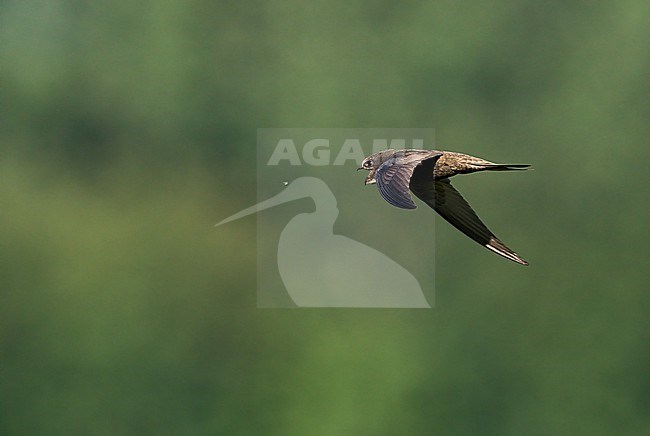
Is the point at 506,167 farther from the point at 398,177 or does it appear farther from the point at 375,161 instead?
the point at 375,161

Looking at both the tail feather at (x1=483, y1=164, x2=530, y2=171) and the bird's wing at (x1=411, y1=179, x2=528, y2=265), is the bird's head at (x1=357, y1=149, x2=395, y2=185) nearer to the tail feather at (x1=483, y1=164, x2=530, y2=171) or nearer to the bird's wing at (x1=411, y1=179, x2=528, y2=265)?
the bird's wing at (x1=411, y1=179, x2=528, y2=265)

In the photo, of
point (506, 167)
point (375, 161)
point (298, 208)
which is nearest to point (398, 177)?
point (506, 167)

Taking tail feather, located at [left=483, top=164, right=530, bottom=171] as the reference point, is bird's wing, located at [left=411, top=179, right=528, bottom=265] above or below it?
below

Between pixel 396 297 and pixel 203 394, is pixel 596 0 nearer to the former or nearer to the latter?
pixel 396 297

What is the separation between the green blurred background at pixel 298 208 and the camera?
17.2ft

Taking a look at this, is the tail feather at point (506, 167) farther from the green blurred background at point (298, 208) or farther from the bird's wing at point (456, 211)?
the green blurred background at point (298, 208)

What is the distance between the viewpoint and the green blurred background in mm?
5230

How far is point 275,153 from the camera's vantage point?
6.16m

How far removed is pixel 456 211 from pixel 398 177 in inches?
17.1

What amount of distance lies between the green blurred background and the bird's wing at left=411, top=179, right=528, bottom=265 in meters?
3.21

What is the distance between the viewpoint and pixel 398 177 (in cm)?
150

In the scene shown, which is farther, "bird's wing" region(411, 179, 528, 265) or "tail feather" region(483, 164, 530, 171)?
"bird's wing" region(411, 179, 528, 265)

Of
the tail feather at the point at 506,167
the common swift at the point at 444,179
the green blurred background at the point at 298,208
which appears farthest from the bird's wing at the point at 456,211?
the green blurred background at the point at 298,208

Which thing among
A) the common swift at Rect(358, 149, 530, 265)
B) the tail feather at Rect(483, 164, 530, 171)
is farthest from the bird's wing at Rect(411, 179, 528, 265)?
the tail feather at Rect(483, 164, 530, 171)
